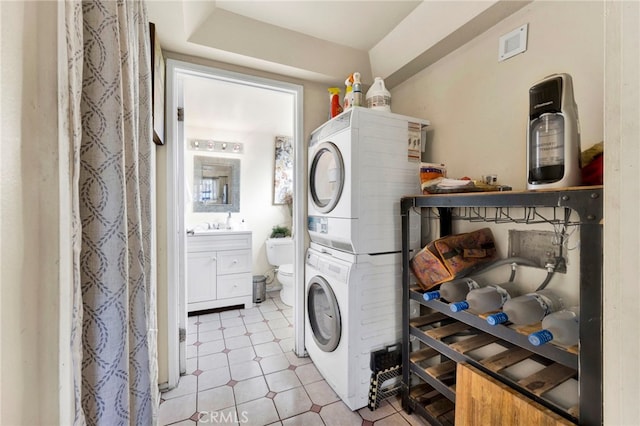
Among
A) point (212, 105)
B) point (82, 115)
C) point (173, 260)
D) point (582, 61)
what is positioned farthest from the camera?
point (212, 105)

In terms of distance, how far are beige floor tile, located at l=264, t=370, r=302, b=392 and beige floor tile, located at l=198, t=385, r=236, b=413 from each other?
9.7 inches

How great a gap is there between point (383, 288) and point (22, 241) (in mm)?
1468

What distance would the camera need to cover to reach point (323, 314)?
177cm

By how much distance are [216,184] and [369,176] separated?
2.51 m

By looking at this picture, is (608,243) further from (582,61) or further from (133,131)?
(582,61)

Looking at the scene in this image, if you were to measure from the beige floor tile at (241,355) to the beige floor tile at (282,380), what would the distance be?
0.97 feet

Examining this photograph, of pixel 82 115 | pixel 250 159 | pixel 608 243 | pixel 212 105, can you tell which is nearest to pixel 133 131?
pixel 82 115

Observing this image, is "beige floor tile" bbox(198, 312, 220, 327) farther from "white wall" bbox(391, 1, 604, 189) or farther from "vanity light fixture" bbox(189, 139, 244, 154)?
"white wall" bbox(391, 1, 604, 189)

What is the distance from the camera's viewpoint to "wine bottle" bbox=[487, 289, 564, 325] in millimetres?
990

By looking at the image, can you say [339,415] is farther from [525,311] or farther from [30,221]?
[30,221]

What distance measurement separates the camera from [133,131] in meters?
0.64

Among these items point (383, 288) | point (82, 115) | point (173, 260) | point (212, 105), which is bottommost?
point (383, 288)

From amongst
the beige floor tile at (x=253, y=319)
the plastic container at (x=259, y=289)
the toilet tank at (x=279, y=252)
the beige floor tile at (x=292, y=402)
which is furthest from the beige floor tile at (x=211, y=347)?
the toilet tank at (x=279, y=252)

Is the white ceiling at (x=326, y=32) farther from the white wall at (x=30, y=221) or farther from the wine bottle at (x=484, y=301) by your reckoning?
the wine bottle at (x=484, y=301)
